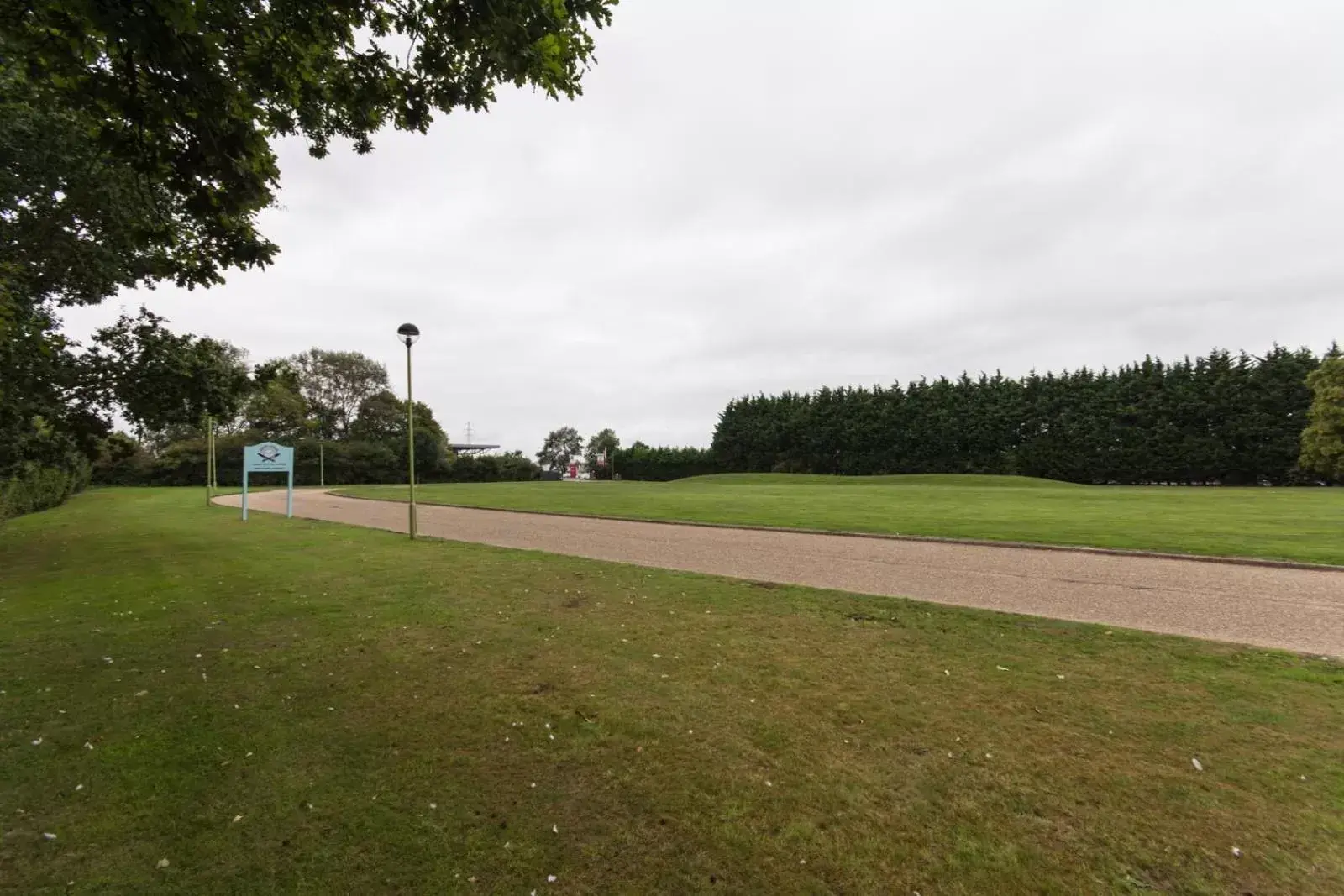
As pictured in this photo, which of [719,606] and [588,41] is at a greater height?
[588,41]

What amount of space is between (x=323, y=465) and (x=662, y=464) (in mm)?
34019

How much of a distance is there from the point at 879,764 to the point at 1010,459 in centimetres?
5277

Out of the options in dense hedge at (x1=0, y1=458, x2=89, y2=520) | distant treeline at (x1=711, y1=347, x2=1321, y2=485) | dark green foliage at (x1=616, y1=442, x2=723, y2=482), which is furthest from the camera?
dark green foliage at (x1=616, y1=442, x2=723, y2=482)

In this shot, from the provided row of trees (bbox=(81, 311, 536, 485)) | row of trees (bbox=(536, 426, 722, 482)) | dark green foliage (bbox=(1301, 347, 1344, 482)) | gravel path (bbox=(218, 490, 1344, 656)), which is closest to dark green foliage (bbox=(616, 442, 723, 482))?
row of trees (bbox=(536, 426, 722, 482))

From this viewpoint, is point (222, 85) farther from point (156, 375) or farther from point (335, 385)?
point (335, 385)

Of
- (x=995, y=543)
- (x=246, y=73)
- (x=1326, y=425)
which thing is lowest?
(x=995, y=543)

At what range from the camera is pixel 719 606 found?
7.15 meters

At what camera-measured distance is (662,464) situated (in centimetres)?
7056

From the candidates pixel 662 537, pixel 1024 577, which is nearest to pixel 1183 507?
pixel 1024 577

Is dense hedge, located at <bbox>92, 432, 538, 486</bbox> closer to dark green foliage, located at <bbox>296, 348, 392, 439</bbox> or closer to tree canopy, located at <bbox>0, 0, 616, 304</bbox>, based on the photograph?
dark green foliage, located at <bbox>296, 348, 392, 439</bbox>

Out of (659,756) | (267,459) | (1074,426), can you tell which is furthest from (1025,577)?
(1074,426)

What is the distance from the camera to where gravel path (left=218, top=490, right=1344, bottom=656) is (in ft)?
21.5

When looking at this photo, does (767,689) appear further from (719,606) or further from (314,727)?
(314,727)

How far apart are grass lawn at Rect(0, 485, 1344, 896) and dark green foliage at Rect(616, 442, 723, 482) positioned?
61.5 m
